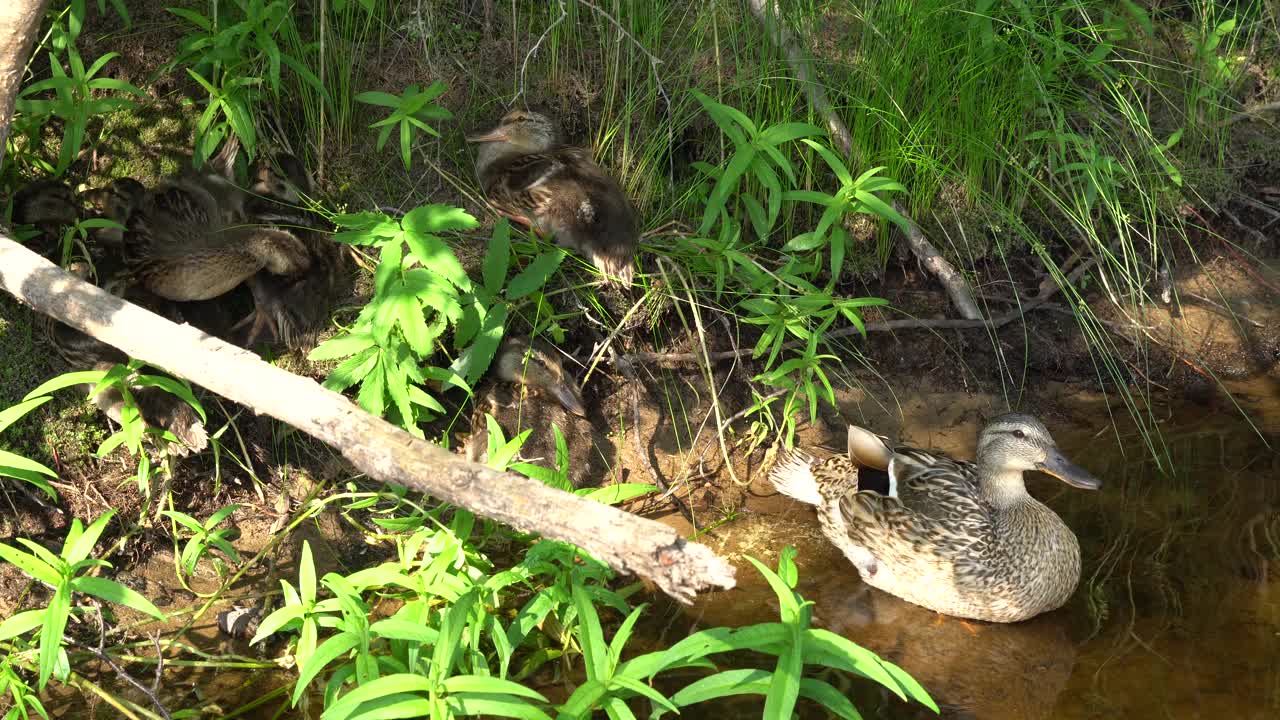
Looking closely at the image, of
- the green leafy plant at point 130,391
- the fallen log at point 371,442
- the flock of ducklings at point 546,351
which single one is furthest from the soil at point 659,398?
the fallen log at point 371,442

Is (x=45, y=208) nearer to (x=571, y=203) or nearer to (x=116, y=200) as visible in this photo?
(x=116, y=200)

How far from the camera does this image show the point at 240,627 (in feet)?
11.9

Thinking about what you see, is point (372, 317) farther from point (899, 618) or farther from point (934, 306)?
point (934, 306)

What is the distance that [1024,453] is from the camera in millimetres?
4172

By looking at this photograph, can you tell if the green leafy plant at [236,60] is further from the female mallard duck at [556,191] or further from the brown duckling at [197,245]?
the female mallard duck at [556,191]

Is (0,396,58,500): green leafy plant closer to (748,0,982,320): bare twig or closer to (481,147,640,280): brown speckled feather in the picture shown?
(481,147,640,280): brown speckled feather

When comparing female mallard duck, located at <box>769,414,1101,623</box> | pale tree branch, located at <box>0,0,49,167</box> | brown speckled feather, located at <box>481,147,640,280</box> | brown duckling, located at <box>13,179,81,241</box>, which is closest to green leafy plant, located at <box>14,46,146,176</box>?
brown duckling, located at <box>13,179,81,241</box>

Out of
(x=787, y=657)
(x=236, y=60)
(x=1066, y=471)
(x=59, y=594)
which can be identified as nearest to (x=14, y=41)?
(x=236, y=60)

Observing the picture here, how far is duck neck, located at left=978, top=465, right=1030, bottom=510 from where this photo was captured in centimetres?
423

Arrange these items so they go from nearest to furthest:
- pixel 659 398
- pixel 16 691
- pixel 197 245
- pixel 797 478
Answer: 1. pixel 16 691
2. pixel 197 245
3. pixel 797 478
4. pixel 659 398

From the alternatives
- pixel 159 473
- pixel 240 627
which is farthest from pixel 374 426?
pixel 159 473

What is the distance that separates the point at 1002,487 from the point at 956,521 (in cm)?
25

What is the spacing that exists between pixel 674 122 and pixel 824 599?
2089 millimetres

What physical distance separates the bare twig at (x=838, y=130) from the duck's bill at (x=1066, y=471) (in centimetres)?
89
